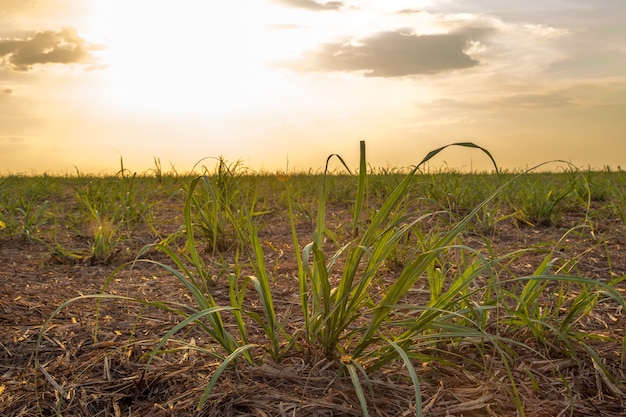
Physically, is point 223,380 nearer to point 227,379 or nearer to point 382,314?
point 227,379

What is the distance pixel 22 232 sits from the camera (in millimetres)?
3539

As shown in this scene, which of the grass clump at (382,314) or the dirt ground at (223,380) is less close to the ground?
the grass clump at (382,314)

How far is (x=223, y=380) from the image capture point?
1537mm

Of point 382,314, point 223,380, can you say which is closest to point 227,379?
point 223,380

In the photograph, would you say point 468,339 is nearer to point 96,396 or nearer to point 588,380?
point 588,380

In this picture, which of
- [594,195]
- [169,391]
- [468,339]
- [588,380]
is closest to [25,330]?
[169,391]

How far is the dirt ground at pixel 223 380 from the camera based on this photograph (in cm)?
145

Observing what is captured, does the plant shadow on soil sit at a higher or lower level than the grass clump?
lower

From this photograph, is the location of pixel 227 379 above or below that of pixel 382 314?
below

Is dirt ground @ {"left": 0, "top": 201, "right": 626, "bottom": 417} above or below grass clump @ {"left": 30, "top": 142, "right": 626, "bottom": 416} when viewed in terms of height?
below

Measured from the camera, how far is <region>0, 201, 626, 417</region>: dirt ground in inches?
57.2

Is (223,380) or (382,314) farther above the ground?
(382,314)

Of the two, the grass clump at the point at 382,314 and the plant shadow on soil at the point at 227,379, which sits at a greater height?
the grass clump at the point at 382,314

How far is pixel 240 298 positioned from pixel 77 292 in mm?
1178
